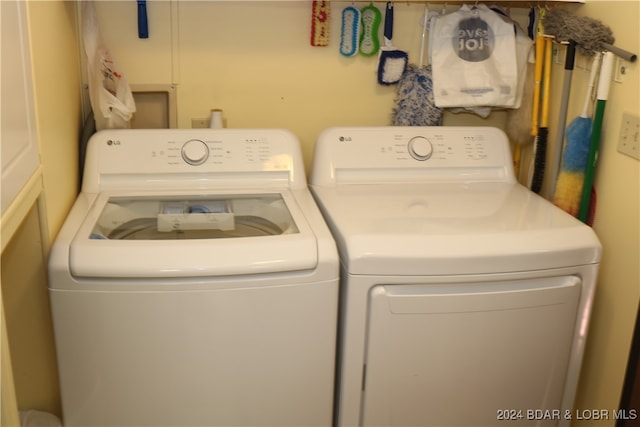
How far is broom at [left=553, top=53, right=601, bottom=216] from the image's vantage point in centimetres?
196

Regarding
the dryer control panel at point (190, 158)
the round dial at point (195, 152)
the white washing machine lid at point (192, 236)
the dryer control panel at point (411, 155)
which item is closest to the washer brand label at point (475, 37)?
the dryer control panel at point (411, 155)

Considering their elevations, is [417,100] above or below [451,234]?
above

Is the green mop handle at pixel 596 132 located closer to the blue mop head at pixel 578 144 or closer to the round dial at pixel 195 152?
the blue mop head at pixel 578 144

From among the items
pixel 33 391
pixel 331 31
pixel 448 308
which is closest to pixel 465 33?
pixel 331 31

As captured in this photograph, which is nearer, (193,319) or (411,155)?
(193,319)

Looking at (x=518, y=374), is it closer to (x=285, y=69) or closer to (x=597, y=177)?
(x=597, y=177)

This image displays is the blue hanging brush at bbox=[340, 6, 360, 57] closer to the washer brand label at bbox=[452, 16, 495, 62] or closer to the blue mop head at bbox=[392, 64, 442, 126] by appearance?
the blue mop head at bbox=[392, 64, 442, 126]

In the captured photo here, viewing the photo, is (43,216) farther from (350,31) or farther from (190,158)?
(350,31)

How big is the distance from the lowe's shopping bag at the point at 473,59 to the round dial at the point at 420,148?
0.64 ft

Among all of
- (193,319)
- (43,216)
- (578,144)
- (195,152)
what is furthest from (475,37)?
(43,216)

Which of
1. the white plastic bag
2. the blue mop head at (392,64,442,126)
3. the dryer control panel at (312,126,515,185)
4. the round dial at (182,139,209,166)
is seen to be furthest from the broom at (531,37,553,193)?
the white plastic bag

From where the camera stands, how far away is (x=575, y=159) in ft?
6.51

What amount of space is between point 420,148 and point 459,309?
62 centimetres

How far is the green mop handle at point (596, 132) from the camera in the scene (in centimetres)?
188
